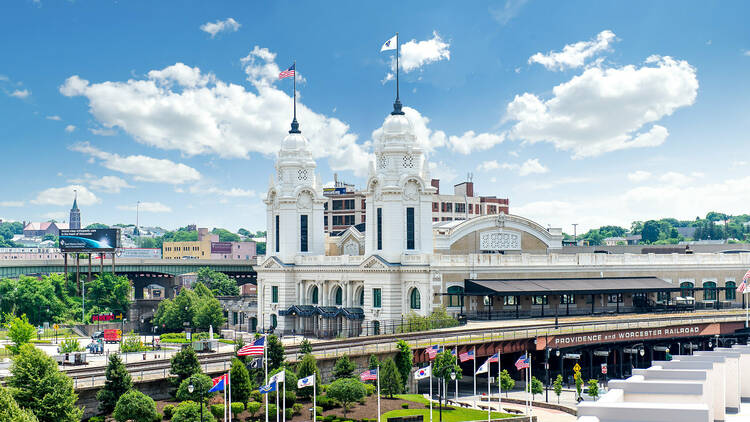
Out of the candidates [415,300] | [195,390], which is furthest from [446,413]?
[415,300]

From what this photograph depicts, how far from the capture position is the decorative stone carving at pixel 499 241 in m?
104

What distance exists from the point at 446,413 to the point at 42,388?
84.3 feet

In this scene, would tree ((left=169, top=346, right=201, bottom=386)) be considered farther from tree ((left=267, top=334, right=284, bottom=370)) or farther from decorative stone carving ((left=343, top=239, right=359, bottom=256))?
decorative stone carving ((left=343, top=239, right=359, bottom=256))

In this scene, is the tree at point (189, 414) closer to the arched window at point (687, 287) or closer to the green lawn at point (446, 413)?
the green lawn at point (446, 413)

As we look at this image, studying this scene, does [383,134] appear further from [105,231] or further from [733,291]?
[105,231]

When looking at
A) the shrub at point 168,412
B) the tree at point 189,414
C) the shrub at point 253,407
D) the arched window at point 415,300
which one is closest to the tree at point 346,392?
the shrub at point 253,407

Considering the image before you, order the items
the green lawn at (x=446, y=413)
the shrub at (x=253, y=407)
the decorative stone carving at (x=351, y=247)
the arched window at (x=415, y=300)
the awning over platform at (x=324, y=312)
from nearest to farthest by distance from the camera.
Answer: the shrub at (x=253, y=407)
the green lawn at (x=446, y=413)
the arched window at (x=415, y=300)
the awning over platform at (x=324, y=312)
the decorative stone carving at (x=351, y=247)

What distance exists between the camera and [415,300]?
94.1 meters

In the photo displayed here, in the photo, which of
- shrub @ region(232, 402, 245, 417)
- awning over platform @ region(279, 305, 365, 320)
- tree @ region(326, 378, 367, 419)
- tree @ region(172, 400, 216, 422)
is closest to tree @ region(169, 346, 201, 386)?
shrub @ region(232, 402, 245, 417)

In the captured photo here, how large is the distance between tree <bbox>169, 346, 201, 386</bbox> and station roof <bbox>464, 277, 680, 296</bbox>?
4378 centimetres

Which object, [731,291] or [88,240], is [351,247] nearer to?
[731,291]

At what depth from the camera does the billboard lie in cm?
15250

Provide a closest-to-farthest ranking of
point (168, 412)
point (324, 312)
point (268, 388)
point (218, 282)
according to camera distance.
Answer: point (268, 388), point (168, 412), point (324, 312), point (218, 282)

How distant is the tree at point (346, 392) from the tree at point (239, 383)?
227 inches
